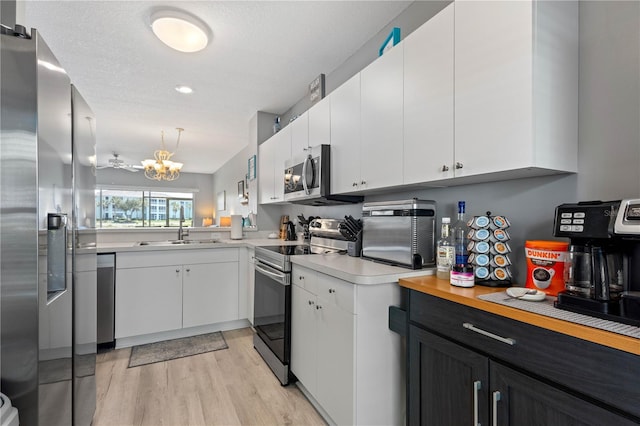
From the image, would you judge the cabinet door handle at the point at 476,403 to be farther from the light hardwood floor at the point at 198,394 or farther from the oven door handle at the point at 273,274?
the oven door handle at the point at 273,274

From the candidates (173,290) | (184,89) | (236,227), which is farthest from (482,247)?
(184,89)

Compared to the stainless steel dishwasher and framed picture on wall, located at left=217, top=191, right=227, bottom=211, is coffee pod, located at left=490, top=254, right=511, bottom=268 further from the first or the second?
framed picture on wall, located at left=217, top=191, right=227, bottom=211

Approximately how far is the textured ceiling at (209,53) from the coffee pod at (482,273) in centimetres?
183

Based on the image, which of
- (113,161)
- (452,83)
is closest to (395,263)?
(452,83)

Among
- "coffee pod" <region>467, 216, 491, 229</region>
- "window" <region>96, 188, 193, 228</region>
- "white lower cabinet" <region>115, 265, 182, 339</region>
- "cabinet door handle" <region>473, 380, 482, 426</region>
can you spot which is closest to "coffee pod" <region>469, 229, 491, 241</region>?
"coffee pod" <region>467, 216, 491, 229</region>

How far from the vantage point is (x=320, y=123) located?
2617mm

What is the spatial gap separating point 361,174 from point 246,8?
138cm

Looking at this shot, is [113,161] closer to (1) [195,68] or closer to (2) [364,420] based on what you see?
(1) [195,68]

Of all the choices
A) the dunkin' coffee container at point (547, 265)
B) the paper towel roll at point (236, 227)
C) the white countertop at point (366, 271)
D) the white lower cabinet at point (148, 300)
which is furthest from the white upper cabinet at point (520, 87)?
the paper towel roll at point (236, 227)

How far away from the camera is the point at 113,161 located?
22.5 feet

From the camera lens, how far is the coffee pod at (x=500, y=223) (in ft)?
4.49

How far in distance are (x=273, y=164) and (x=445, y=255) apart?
2491 mm

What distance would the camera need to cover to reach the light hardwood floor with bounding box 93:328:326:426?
1.84 m

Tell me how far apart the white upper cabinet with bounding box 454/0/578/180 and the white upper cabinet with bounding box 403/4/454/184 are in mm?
97
